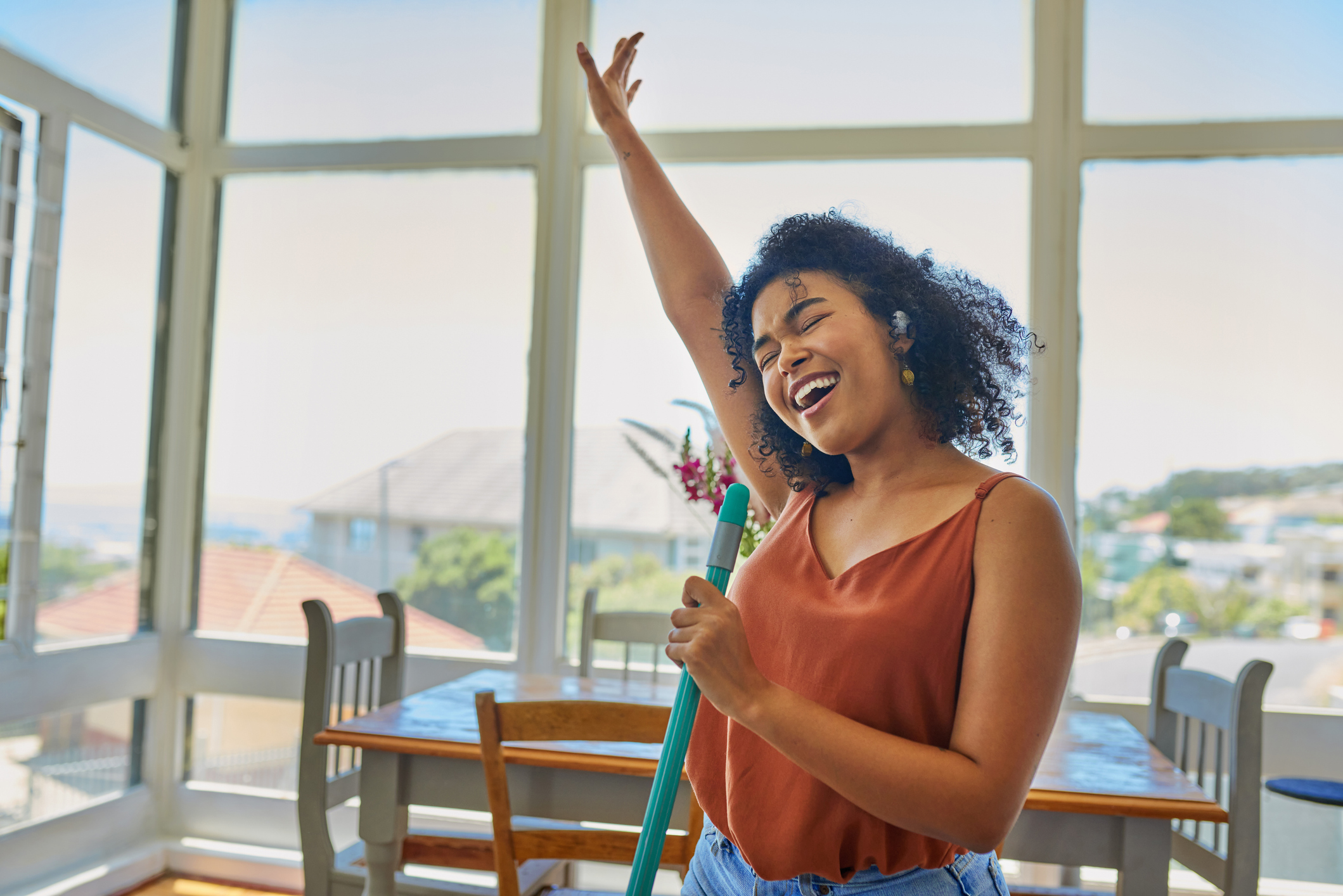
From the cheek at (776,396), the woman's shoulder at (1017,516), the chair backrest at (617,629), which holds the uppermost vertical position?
the cheek at (776,396)

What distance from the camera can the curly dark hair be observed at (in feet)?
2.60

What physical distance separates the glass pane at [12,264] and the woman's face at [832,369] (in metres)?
2.76

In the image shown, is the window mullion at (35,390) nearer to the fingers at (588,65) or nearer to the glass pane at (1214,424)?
the fingers at (588,65)

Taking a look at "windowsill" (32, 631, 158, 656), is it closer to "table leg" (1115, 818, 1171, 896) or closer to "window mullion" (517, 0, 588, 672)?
"window mullion" (517, 0, 588, 672)

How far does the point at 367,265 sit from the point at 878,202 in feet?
5.72

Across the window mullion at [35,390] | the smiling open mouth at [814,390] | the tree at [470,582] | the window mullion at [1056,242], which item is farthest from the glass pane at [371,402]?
the smiling open mouth at [814,390]

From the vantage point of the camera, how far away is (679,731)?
71 centimetres

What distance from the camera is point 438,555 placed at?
128 inches

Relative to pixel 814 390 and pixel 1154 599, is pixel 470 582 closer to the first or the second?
pixel 1154 599

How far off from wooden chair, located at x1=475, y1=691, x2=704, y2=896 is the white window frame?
1624 millimetres

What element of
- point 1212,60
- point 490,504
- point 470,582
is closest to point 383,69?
point 490,504

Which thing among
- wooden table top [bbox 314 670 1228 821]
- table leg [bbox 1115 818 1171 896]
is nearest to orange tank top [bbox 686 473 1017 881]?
wooden table top [bbox 314 670 1228 821]

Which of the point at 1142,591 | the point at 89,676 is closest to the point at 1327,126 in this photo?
the point at 1142,591

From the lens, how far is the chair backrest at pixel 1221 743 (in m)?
1.72
